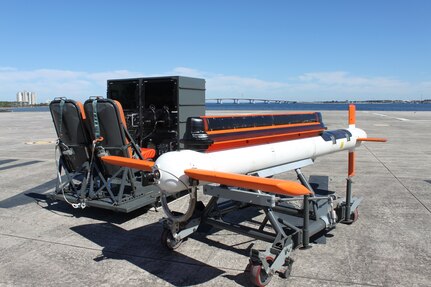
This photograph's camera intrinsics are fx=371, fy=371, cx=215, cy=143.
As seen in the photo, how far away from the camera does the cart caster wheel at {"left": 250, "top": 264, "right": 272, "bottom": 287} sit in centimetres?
474

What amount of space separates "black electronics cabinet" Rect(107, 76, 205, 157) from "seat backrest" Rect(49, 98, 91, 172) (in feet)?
6.16

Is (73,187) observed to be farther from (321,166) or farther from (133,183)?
(321,166)

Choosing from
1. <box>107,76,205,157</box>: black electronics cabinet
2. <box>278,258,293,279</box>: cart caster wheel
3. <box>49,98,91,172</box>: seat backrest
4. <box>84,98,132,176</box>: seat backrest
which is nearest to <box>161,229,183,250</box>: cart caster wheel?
<box>278,258,293,279</box>: cart caster wheel

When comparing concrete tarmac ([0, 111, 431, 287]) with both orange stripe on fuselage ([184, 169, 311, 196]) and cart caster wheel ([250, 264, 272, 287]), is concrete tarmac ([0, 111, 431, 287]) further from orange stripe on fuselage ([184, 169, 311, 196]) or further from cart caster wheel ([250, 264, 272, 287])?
orange stripe on fuselage ([184, 169, 311, 196])

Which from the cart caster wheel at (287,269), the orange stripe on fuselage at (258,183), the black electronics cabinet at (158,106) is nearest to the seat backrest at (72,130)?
the black electronics cabinet at (158,106)

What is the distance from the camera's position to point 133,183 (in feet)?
26.2

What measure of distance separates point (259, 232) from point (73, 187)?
488cm

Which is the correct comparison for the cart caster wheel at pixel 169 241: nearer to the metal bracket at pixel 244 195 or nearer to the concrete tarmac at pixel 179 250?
the concrete tarmac at pixel 179 250

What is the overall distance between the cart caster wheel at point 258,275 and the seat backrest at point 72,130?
16.3 feet

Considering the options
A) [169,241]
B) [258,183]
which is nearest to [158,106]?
[169,241]

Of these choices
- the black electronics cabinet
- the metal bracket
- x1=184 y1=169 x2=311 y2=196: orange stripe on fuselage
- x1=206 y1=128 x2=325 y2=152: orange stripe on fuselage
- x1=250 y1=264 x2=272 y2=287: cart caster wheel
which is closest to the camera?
x1=184 y1=169 x2=311 y2=196: orange stripe on fuselage

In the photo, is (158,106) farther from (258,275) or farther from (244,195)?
(258,275)

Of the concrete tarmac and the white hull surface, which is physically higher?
the white hull surface

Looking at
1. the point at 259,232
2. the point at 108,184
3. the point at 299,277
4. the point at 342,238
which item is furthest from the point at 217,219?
the point at 108,184
